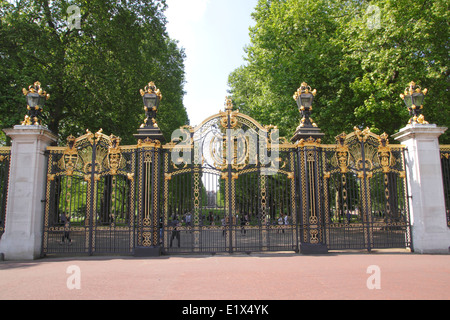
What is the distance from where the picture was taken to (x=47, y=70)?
16750 millimetres

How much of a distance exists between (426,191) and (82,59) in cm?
1685

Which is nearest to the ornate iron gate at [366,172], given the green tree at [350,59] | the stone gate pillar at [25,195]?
the green tree at [350,59]

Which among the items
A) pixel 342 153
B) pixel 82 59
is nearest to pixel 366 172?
pixel 342 153

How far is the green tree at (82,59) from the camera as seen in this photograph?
15.7 m

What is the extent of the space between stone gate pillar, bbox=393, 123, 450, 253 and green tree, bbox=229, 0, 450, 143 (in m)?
4.55

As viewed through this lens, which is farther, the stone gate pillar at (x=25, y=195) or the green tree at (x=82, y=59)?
the green tree at (x=82, y=59)

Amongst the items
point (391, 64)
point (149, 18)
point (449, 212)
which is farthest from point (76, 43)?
point (449, 212)

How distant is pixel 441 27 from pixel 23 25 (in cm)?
2024

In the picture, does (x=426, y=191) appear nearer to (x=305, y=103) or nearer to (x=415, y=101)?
(x=415, y=101)

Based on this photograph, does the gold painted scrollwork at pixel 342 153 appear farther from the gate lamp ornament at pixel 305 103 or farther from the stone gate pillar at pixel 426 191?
the stone gate pillar at pixel 426 191

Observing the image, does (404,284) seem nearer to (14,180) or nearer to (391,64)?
(14,180)

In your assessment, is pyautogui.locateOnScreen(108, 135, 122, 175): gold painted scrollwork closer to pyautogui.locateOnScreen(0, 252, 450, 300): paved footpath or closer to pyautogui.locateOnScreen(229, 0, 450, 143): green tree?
pyautogui.locateOnScreen(0, 252, 450, 300): paved footpath

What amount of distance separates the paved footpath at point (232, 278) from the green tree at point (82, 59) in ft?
34.4

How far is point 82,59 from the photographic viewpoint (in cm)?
1692
